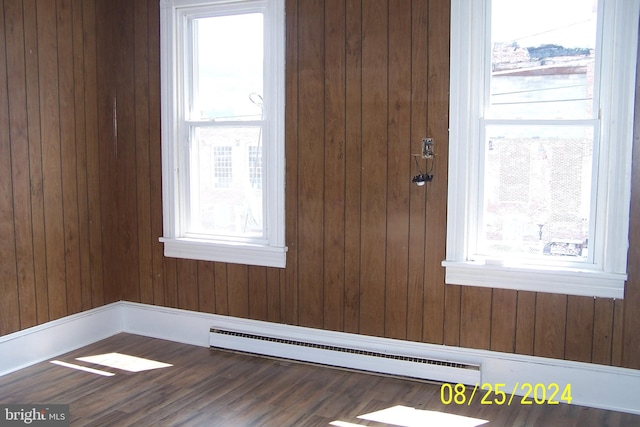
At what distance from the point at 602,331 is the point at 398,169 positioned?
4.61ft

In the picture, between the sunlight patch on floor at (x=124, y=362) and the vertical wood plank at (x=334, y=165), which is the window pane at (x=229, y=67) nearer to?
the vertical wood plank at (x=334, y=165)

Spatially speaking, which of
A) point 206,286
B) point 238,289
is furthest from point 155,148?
point 238,289

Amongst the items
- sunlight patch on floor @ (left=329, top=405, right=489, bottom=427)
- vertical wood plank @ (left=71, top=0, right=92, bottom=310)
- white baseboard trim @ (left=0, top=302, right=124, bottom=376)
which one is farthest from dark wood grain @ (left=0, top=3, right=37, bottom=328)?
sunlight patch on floor @ (left=329, top=405, right=489, bottom=427)

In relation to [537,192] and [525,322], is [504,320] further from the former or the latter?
[537,192]

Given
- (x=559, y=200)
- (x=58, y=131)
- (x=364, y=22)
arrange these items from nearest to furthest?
(x=559, y=200) < (x=364, y=22) < (x=58, y=131)

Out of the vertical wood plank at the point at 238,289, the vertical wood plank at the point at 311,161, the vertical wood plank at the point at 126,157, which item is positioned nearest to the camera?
the vertical wood plank at the point at 311,161

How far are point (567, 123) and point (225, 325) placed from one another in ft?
8.20

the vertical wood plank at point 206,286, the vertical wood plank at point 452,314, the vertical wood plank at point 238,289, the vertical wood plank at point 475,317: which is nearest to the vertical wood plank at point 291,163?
the vertical wood plank at point 238,289

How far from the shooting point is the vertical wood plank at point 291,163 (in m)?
3.73

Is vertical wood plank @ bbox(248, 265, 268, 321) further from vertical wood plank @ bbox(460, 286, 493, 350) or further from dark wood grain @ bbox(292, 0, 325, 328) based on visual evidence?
vertical wood plank @ bbox(460, 286, 493, 350)

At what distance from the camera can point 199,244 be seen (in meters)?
4.11

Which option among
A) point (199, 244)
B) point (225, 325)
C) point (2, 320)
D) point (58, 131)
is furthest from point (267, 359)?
point (58, 131)

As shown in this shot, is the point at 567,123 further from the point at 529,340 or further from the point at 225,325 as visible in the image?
the point at 225,325

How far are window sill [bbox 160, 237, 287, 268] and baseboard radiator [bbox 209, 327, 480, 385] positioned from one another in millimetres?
487
